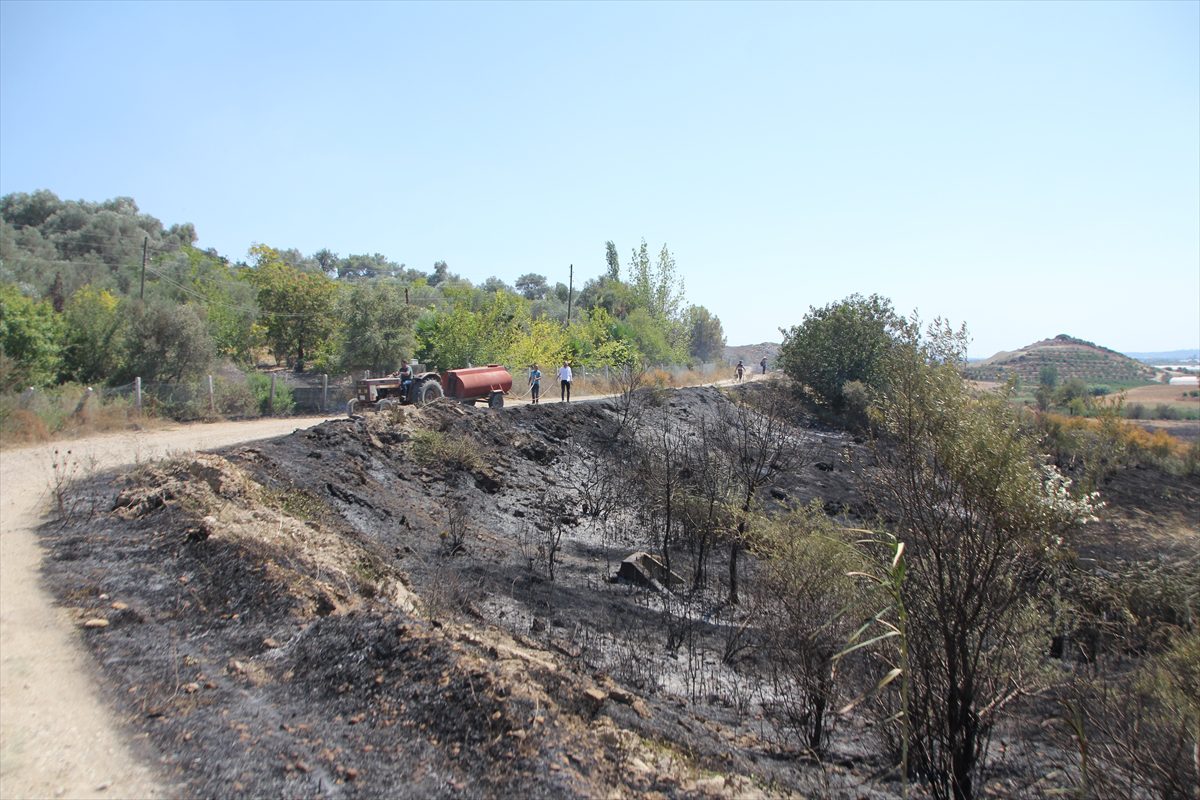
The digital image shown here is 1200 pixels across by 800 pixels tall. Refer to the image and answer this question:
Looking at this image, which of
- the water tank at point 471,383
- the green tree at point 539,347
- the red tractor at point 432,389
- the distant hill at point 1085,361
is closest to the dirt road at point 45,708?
the red tractor at point 432,389

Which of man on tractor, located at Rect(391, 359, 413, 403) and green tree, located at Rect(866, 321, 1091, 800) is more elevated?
man on tractor, located at Rect(391, 359, 413, 403)

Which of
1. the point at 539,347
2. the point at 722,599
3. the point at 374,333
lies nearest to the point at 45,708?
the point at 722,599

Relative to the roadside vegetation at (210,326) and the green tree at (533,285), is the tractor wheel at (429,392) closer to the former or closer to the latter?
the roadside vegetation at (210,326)

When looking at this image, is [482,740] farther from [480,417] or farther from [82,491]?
[480,417]

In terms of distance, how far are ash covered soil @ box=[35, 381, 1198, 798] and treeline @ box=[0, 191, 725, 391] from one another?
12.3 m

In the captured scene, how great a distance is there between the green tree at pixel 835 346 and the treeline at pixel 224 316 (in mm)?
8929

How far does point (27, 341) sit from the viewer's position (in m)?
22.5

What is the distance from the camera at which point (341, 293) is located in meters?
34.6

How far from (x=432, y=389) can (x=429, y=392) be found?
6.5 inches

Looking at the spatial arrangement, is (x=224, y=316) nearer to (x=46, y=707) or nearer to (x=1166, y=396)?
(x=46, y=707)

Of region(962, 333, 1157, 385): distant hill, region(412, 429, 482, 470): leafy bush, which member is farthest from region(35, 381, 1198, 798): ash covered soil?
region(962, 333, 1157, 385): distant hill

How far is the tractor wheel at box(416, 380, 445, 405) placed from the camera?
70.8ft

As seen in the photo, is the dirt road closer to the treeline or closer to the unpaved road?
the unpaved road

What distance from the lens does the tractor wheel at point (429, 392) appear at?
2158 cm
